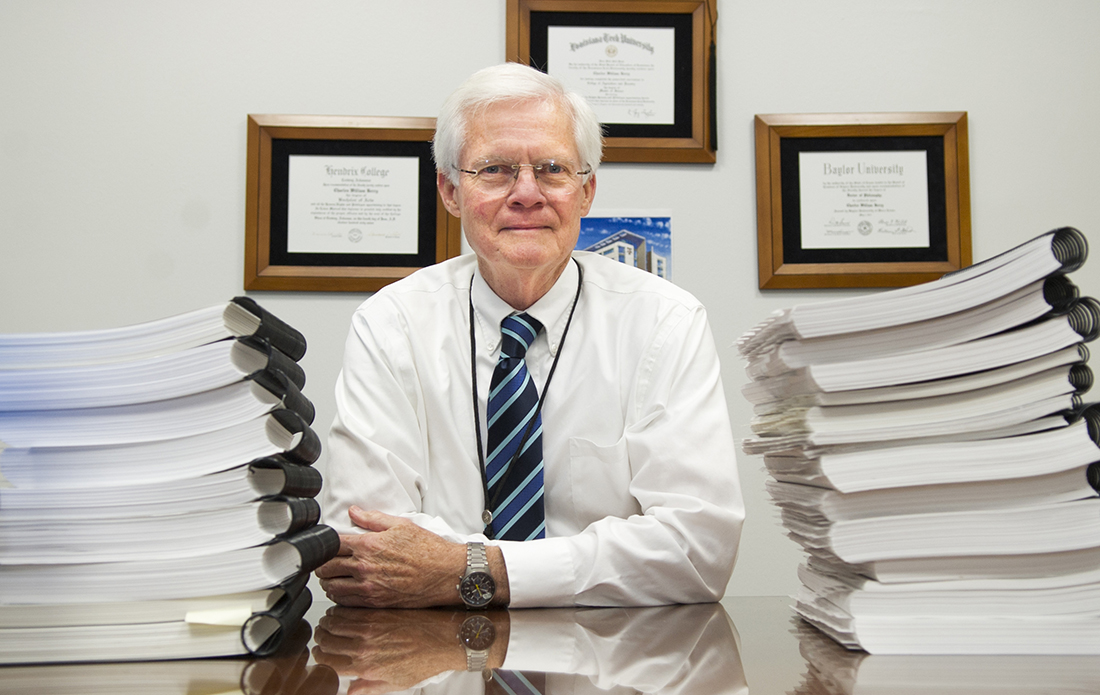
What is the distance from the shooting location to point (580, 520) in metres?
1.51

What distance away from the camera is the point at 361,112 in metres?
2.38

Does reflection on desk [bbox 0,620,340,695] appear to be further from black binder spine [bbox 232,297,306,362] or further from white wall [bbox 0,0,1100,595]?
white wall [bbox 0,0,1100,595]

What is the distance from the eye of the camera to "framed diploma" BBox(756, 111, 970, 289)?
7.79 feet

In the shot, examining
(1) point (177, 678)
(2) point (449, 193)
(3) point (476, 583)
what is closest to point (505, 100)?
(2) point (449, 193)

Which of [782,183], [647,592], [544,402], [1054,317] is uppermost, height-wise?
[782,183]

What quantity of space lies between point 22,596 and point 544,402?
1009mm

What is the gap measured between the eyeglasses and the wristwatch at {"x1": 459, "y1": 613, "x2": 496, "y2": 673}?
2.98 ft

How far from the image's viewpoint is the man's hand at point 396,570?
3.64ft

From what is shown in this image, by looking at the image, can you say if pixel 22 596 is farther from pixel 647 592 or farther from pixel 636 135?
pixel 636 135

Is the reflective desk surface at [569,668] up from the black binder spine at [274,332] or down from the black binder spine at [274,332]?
down

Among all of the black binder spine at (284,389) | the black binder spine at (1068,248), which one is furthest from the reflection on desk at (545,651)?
the black binder spine at (1068,248)

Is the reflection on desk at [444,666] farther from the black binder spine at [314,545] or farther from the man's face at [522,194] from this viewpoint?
the man's face at [522,194]

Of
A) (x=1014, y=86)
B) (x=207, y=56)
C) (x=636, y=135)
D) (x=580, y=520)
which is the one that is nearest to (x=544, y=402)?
(x=580, y=520)
